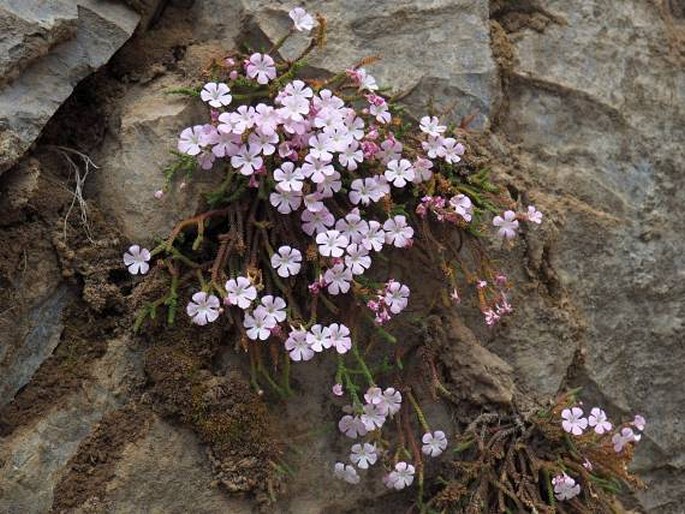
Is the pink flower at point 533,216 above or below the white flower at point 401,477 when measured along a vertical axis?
above

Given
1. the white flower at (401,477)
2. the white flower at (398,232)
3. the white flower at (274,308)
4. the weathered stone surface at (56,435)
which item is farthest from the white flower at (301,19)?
the white flower at (401,477)

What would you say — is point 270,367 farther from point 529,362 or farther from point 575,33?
point 575,33

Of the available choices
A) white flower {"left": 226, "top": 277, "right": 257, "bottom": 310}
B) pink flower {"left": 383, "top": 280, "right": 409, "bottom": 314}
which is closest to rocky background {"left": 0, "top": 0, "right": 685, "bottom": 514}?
white flower {"left": 226, "top": 277, "right": 257, "bottom": 310}

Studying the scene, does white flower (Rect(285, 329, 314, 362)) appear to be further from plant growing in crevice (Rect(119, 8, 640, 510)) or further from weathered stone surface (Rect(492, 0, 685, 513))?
weathered stone surface (Rect(492, 0, 685, 513))

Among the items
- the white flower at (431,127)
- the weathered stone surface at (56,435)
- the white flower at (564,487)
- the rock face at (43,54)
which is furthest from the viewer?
the white flower at (431,127)

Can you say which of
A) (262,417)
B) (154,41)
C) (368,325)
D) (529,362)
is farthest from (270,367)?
(154,41)

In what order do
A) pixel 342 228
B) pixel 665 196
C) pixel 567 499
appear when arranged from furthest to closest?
pixel 665 196, pixel 567 499, pixel 342 228

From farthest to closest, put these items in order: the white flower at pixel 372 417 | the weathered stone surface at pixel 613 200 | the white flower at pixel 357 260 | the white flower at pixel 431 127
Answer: the weathered stone surface at pixel 613 200, the white flower at pixel 431 127, the white flower at pixel 372 417, the white flower at pixel 357 260

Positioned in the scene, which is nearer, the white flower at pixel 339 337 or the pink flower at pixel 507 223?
the white flower at pixel 339 337

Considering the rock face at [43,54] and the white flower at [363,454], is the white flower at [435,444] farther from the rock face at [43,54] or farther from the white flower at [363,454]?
the rock face at [43,54]
